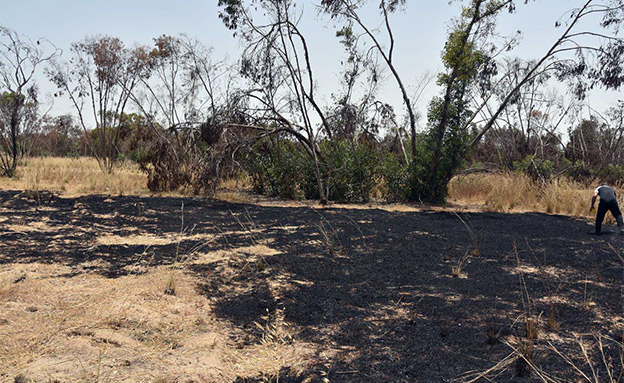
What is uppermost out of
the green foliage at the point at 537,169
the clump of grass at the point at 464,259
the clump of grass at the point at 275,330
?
the green foliage at the point at 537,169

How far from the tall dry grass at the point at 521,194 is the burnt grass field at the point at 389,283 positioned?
8.25 ft

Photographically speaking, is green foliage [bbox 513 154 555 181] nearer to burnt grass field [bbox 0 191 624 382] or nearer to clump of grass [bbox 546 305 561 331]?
burnt grass field [bbox 0 191 624 382]

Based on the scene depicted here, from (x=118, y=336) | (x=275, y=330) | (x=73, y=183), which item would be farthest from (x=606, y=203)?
(x=73, y=183)

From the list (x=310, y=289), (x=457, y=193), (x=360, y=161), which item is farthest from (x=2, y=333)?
(x=457, y=193)

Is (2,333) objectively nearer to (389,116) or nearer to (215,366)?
(215,366)

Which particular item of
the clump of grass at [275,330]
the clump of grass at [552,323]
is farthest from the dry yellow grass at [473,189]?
the clump of grass at [275,330]

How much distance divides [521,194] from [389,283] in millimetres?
10297

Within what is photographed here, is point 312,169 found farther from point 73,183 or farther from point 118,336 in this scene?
point 118,336

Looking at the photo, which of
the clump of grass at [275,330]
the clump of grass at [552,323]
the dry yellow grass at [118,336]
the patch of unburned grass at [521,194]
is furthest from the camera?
the patch of unburned grass at [521,194]

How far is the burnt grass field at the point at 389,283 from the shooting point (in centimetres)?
393

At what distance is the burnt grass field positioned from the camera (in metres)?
3.93

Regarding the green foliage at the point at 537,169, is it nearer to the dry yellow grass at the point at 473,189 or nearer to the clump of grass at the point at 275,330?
the dry yellow grass at the point at 473,189

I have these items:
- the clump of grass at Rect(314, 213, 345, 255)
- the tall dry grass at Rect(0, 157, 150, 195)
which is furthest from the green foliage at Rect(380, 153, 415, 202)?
the tall dry grass at Rect(0, 157, 150, 195)

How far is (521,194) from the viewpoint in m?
14.8
